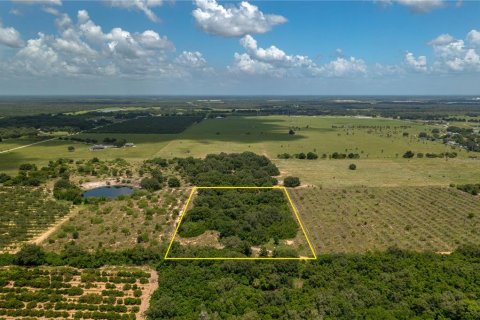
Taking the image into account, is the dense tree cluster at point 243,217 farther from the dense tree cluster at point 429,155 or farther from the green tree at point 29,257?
the dense tree cluster at point 429,155

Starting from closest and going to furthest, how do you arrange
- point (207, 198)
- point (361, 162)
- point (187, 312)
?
1. point (187, 312)
2. point (207, 198)
3. point (361, 162)

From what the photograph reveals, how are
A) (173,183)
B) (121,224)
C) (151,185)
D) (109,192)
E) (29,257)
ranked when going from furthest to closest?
(173,183) → (109,192) → (151,185) → (121,224) → (29,257)

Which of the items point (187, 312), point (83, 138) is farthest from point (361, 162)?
point (83, 138)

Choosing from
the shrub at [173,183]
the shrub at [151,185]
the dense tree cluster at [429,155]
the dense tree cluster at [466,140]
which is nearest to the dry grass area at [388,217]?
the shrub at [173,183]

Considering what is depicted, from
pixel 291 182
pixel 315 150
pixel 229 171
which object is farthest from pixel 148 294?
pixel 315 150

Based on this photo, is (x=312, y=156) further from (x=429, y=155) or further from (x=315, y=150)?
(x=429, y=155)

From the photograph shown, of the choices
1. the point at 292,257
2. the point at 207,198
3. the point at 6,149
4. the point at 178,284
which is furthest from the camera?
the point at 6,149

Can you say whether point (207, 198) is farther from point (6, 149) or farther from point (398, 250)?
point (6, 149)
